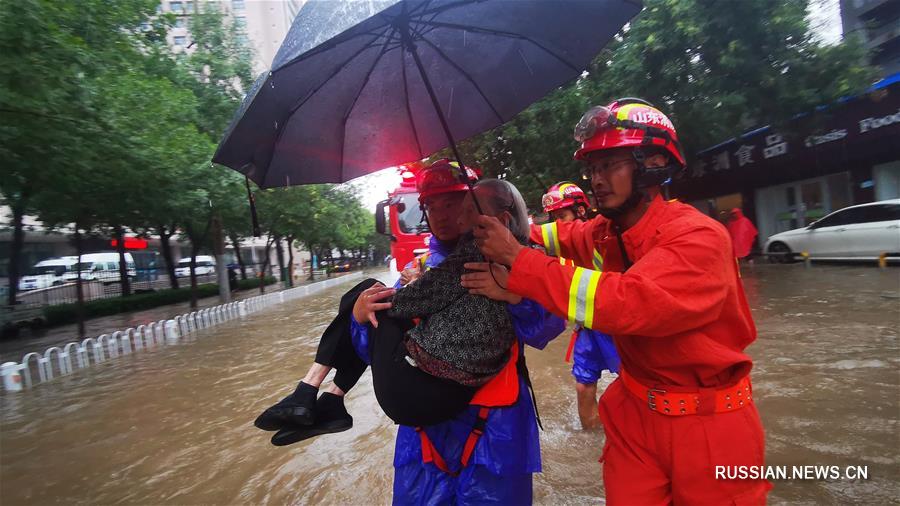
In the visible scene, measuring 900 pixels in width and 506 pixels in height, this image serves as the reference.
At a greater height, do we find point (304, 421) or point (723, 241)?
point (723, 241)

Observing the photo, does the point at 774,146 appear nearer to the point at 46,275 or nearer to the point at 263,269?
the point at 263,269

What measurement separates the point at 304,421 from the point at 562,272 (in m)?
1.15

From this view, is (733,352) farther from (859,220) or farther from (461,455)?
(859,220)

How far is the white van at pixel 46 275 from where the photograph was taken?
72.1 feet

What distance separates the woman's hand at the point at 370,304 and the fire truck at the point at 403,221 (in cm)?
625

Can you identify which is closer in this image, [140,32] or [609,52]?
[140,32]

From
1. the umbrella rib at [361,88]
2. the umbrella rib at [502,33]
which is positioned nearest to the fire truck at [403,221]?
the umbrella rib at [361,88]

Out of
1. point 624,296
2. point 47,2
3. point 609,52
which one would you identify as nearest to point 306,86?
point 624,296

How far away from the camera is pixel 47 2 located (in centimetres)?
530

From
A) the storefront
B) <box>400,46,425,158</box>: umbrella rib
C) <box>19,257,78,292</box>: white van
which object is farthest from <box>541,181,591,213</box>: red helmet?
<box>19,257,78,292</box>: white van

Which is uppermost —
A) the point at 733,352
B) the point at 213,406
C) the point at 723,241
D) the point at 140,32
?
the point at 140,32

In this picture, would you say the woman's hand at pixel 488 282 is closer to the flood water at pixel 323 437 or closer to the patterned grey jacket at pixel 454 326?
the patterned grey jacket at pixel 454 326

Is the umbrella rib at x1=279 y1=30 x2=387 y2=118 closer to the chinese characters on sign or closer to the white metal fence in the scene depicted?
the white metal fence

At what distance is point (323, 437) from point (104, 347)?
23.2 ft
